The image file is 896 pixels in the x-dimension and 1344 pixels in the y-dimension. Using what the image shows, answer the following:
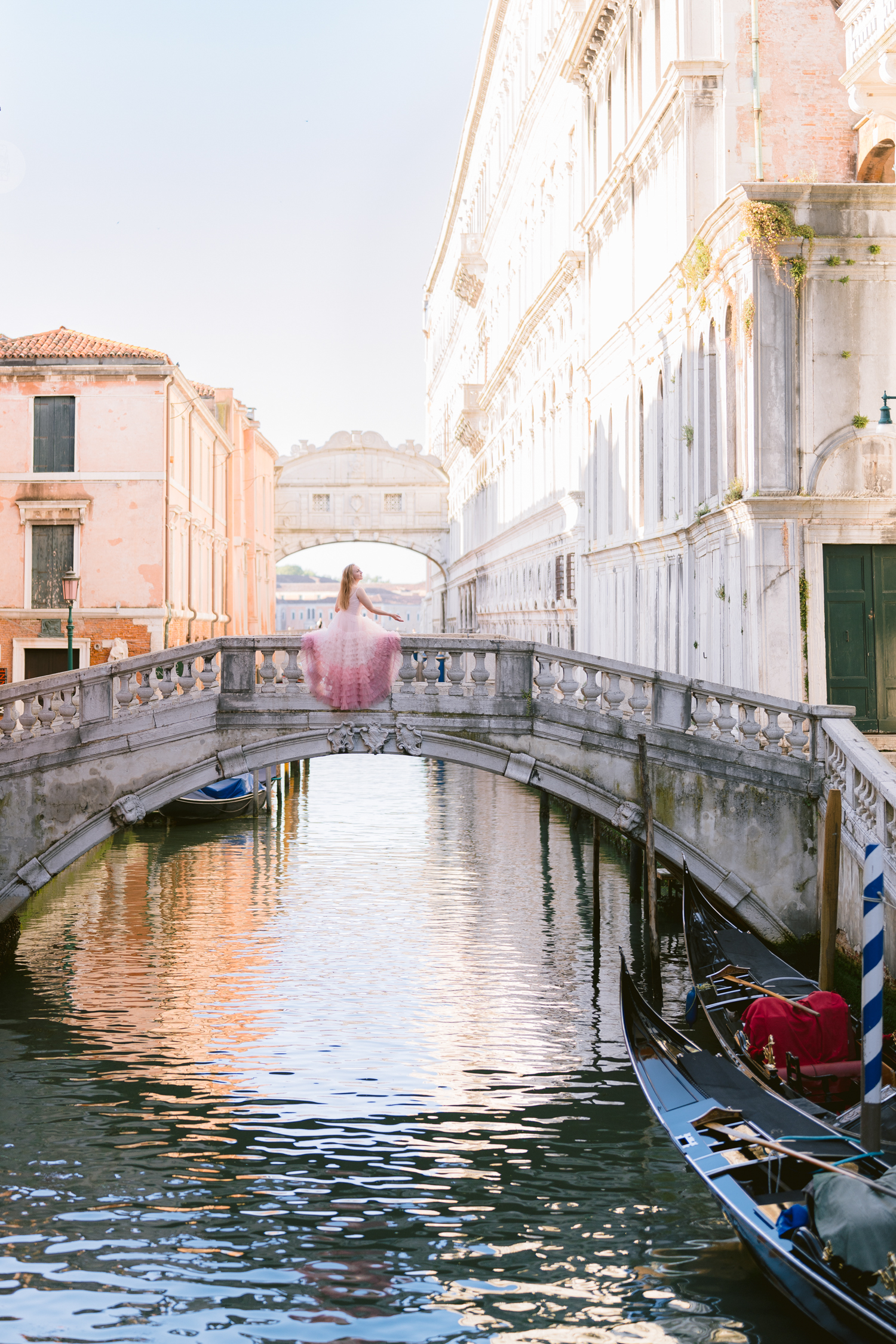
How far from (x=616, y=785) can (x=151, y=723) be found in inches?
158

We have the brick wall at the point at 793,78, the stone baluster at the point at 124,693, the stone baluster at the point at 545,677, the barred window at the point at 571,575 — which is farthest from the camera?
the barred window at the point at 571,575

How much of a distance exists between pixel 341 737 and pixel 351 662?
2.36ft

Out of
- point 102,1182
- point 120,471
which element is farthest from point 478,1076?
point 120,471

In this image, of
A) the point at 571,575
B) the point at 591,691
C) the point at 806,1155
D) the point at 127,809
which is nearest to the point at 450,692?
the point at 591,691

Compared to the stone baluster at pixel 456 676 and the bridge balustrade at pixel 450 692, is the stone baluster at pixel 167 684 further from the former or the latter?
the stone baluster at pixel 456 676

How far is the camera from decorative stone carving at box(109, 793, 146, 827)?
12.3 m

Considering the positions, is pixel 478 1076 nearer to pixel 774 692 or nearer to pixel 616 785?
pixel 616 785

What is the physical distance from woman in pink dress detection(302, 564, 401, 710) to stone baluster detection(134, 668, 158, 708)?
4.39ft

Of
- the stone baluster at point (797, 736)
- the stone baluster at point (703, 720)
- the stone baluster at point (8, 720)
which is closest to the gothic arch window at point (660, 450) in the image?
the stone baluster at point (703, 720)

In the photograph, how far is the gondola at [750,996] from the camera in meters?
8.84

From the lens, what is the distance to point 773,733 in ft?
38.8

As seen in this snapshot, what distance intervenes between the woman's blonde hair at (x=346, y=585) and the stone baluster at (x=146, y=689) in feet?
5.70

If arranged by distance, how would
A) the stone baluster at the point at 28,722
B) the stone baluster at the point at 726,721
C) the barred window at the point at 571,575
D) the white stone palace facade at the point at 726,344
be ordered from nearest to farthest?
the stone baluster at the point at 726,721, the stone baluster at the point at 28,722, the white stone palace facade at the point at 726,344, the barred window at the point at 571,575

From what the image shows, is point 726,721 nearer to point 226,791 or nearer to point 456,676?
point 456,676
